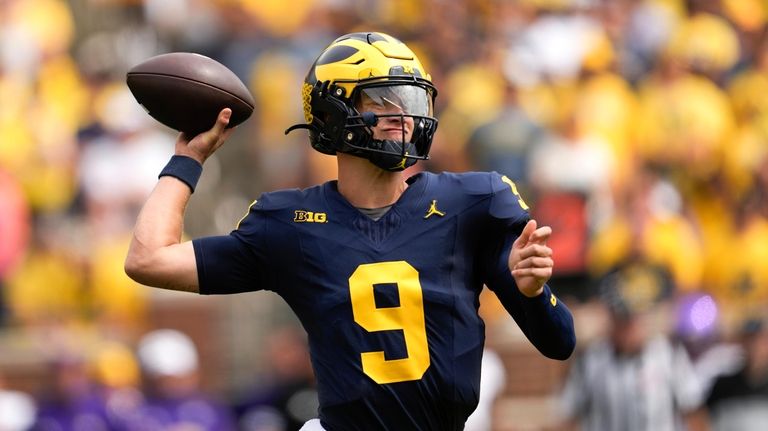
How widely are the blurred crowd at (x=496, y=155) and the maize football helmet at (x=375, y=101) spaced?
16.2 feet

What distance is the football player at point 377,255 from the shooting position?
4.39m

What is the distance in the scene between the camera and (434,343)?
14.4ft

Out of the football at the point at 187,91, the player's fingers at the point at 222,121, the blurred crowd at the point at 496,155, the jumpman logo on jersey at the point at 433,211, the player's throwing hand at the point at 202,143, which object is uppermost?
the football at the point at 187,91

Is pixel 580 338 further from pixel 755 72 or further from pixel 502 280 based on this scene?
pixel 502 280

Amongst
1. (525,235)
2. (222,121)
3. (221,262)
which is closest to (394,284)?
(525,235)

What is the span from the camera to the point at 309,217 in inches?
178

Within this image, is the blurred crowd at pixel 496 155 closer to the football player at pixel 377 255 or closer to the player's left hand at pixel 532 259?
the football player at pixel 377 255

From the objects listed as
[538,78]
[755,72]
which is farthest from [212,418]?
[755,72]

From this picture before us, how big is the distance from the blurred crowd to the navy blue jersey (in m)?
4.84

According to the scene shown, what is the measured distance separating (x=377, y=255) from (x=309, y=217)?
0.24m

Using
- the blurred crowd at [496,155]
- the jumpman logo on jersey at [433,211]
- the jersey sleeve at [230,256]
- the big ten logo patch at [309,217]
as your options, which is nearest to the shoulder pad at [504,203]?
the jumpman logo on jersey at [433,211]

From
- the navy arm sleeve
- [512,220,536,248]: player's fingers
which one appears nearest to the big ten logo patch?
the navy arm sleeve

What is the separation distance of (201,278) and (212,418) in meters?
5.05

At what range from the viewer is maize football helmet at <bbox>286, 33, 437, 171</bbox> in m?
4.50
